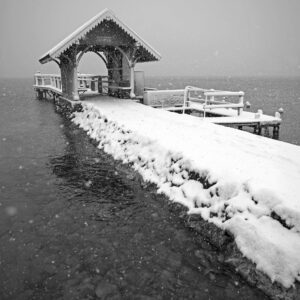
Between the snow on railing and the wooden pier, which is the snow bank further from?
the snow on railing

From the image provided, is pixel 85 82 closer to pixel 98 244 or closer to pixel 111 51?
pixel 111 51

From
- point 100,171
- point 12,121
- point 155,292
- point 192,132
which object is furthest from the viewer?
point 12,121

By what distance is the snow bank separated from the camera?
4.70m

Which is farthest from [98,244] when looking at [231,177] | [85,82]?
[85,82]

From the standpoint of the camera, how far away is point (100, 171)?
32.1 feet

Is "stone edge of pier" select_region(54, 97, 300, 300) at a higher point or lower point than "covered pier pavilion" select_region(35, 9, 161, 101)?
lower

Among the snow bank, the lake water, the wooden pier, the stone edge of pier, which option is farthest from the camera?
the wooden pier

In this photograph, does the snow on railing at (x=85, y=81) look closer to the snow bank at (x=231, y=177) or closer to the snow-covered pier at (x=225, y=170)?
the snow-covered pier at (x=225, y=170)

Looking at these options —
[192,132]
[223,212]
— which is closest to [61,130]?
[192,132]

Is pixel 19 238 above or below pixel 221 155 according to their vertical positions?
below

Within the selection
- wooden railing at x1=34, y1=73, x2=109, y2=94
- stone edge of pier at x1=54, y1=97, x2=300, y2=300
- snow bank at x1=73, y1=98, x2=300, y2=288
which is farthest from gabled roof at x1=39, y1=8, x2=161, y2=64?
stone edge of pier at x1=54, y1=97, x2=300, y2=300

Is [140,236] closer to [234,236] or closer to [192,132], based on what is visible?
[234,236]

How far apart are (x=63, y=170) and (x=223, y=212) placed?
5973mm

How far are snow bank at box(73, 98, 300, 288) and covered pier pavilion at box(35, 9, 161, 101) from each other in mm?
8418
